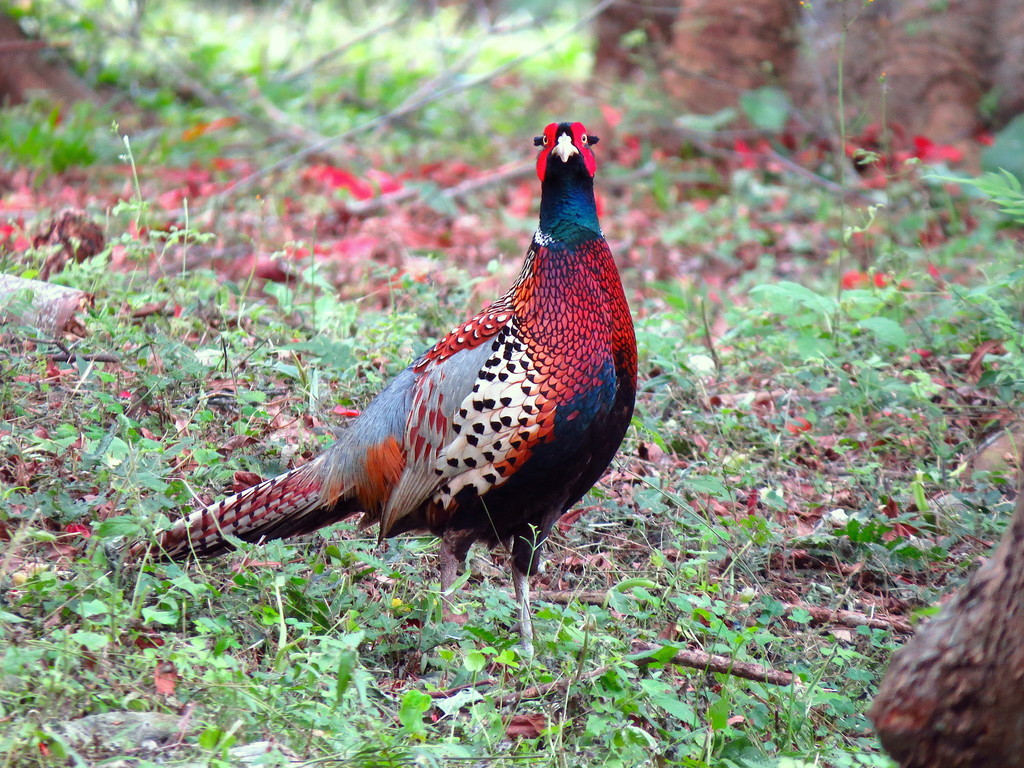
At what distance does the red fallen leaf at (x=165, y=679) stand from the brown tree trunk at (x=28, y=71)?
7.45m

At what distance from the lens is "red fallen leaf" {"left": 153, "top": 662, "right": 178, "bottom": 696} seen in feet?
9.14

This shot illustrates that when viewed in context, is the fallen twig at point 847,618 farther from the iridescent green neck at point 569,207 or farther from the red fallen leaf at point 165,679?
the red fallen leaf at point 165,679

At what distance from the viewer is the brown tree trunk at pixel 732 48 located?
9234mm

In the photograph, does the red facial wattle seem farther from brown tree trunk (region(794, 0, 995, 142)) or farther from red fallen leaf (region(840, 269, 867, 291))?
brown tree trunk (region(794, 0, 995, 142))

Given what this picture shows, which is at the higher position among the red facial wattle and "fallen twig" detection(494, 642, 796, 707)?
the red facial wattle

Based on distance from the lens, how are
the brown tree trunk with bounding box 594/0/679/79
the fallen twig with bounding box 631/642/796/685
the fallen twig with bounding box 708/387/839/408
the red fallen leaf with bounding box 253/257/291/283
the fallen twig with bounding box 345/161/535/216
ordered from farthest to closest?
the brown tree trunk with bounding box 594/0/679/79, the fallen twig with bounding box 345/161/535/216, the red fallen leaf with bounding box 253/257/291/283, the fallen twig with bounding box 708/387/839/408, the fallen twig with bounding box 631/642/796/685

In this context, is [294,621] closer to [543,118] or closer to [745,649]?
[745,649]

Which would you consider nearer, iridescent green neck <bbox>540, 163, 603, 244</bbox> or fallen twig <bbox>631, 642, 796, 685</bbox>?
fallen twig <bbox>631, 642, 796, 685</bbox>

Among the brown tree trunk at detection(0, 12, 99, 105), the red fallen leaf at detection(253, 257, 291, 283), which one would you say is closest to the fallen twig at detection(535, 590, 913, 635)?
the red fallen leaf at detection(253, 257, 291, 283)

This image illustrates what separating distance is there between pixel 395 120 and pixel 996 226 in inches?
202

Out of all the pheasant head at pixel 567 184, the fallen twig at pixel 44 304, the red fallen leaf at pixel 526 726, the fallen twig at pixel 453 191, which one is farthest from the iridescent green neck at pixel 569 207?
the fallen twig at pixel 453 191

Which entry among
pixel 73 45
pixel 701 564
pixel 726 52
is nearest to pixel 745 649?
pixel 701 564

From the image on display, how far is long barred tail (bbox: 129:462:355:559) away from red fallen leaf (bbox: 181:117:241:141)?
6089 mm

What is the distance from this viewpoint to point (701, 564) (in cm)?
361
